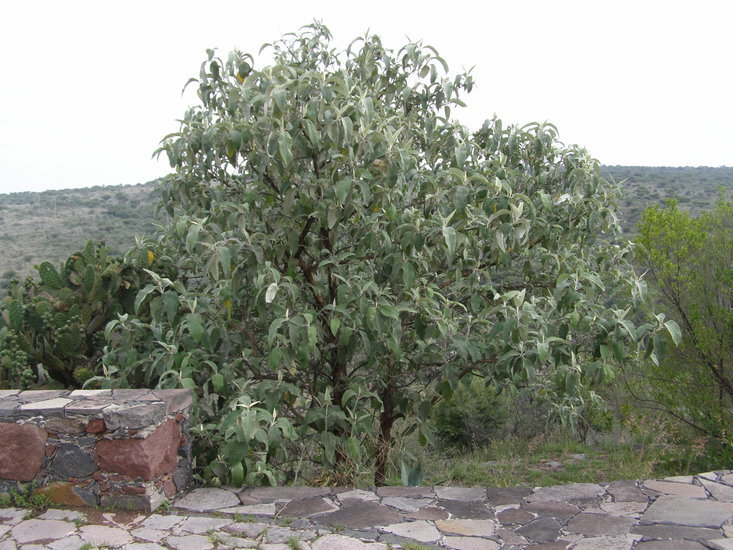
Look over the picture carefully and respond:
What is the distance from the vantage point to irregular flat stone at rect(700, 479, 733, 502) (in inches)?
121

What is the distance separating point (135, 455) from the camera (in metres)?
2.91

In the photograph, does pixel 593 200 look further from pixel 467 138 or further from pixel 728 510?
pixel 728 510

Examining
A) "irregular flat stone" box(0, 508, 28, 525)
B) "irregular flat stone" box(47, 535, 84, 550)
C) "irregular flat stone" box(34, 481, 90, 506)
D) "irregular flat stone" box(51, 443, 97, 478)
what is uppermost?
"irregular flat stone" box(51, 443, 97, 478)

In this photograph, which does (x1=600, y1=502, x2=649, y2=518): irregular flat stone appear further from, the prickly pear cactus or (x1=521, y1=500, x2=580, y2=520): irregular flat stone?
the prickly pear cactus

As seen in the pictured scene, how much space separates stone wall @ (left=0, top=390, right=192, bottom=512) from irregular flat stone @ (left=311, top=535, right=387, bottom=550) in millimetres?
844

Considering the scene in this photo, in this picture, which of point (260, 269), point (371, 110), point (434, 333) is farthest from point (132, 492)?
point (371, 110)

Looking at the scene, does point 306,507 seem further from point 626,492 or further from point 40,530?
point 626,492

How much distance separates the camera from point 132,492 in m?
2.94

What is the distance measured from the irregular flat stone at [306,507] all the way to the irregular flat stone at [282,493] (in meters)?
0.06

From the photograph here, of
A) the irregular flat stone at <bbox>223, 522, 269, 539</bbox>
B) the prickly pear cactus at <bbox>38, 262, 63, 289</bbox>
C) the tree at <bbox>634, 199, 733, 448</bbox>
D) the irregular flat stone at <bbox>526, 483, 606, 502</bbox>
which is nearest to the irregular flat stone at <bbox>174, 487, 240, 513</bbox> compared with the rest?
the irregular flat stone at <bbox>223, 522, 269, 539</bbox>

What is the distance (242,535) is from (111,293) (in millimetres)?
2852

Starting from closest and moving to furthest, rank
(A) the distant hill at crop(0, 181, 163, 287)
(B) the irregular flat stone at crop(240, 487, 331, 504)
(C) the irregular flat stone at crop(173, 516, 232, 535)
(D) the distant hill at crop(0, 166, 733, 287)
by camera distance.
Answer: (C) the irregular flat stone at crop(173, 516, 232, 535)
(B) the irregular flat stone at crop(240, 487, 331, 504)
(D) the distant hill at crop(0, 166, 733, 287)
(A) the distant hill at crop(0, 181, 163, 287)

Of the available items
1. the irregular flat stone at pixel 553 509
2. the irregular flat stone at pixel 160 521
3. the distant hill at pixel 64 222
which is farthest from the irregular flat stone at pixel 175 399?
the distant hill at pixel 64 222

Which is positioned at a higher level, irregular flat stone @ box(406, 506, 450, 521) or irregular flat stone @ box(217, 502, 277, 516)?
irregular flat stone @ box(217, 502, 277, 516)
